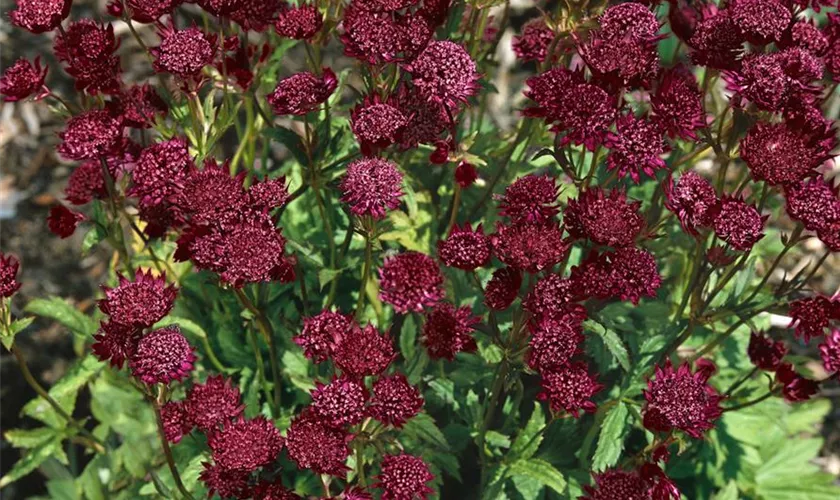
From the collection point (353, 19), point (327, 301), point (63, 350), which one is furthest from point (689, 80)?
point (63, 350)

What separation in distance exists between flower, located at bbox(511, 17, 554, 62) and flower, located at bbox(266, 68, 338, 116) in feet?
2.45

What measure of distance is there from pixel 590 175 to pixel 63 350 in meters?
2.93

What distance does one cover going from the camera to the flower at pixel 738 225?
2184mm

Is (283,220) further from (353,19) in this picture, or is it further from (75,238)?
(75,238)

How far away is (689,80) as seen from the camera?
2.62 metres

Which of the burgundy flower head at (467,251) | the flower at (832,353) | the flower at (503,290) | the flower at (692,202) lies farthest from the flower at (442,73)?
the flower at (832,353)

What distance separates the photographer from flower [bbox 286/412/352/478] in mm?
2086

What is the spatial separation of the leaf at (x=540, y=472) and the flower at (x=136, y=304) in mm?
1100

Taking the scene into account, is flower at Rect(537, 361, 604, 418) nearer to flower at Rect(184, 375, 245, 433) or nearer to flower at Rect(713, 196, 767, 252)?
flower at Rect(713, 196, 767, 252)

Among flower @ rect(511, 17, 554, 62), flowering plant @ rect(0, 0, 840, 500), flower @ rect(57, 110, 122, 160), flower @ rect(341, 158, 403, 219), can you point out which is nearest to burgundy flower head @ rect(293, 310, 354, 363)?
flowering plant @ rect(0, 0, 840, 500)

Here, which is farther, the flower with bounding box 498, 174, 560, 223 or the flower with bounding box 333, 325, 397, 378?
the flower with bounding box 498, 174, 560, 223

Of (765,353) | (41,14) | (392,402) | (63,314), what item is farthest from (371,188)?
(63,314)

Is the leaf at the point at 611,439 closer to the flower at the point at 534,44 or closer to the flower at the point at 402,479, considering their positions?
the flower at the point at 402,479

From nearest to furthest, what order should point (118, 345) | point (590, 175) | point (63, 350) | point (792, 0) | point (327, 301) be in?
point (118, 345) < point (590, 175) < point (792, 0) < point (327, 301) < point (63, 350)
